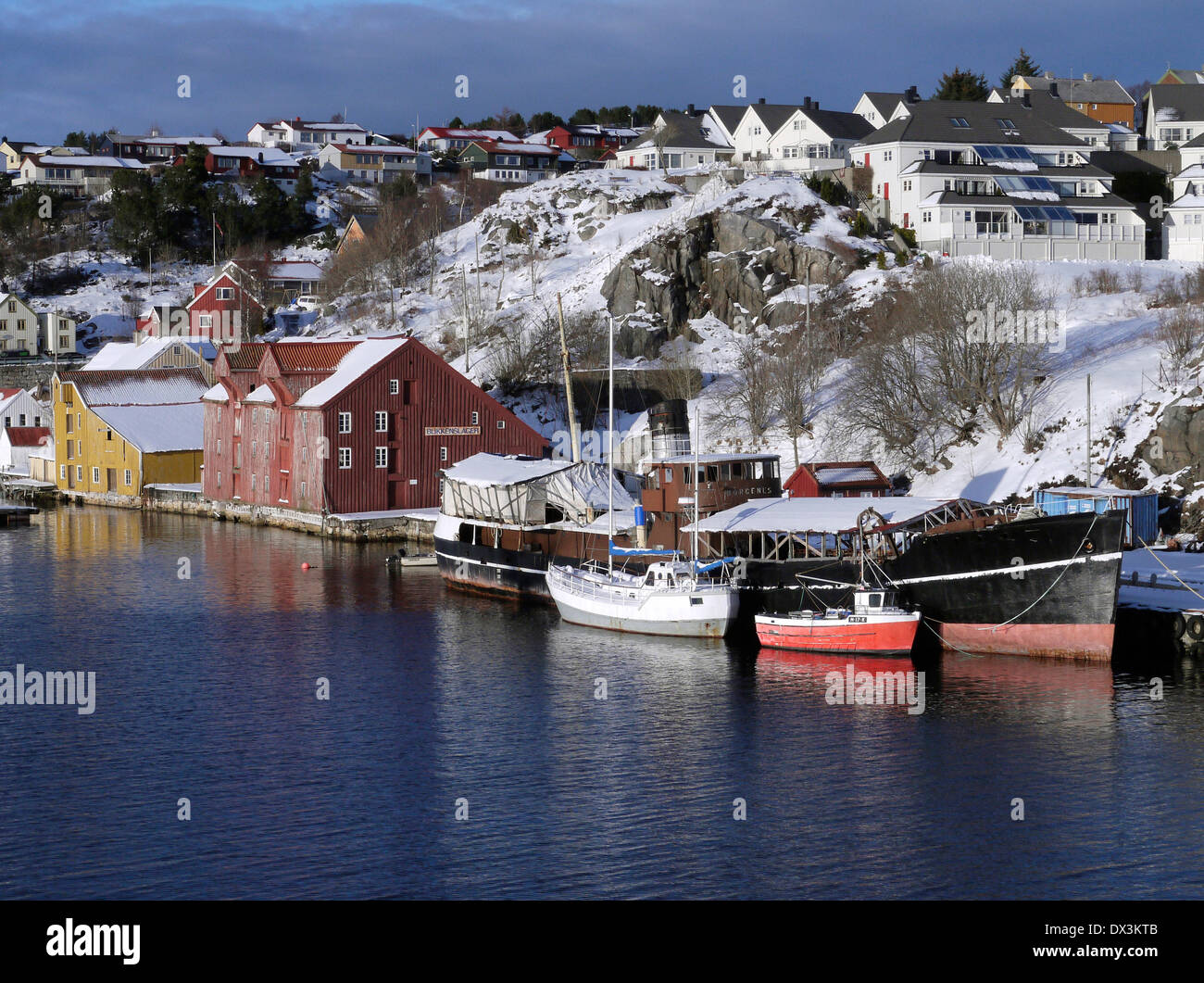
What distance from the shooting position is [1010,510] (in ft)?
183

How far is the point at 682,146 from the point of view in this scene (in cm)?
12694

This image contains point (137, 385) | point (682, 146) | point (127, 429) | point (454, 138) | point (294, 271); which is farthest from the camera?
point (454, 138)

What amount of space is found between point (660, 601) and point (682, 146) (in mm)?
85566

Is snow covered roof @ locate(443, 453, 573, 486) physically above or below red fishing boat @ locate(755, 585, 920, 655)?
above

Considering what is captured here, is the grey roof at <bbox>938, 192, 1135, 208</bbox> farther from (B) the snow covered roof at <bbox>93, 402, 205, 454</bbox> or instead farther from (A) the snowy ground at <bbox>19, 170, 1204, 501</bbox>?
(B) the snow covered roof at <bbox>93, 402, 205, 454</bbox>

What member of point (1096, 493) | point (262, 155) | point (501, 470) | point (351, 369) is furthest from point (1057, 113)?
point (262, 155)

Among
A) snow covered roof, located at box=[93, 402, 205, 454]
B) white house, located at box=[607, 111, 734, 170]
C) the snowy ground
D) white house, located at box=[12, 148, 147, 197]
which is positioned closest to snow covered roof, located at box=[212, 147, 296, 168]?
white house, located at box=[12, 148, 147, 197]

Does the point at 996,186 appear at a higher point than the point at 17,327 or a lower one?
higher

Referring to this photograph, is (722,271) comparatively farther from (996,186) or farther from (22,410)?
(22,410)

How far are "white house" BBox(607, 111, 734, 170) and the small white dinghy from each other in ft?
267

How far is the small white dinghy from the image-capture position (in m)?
48.1
